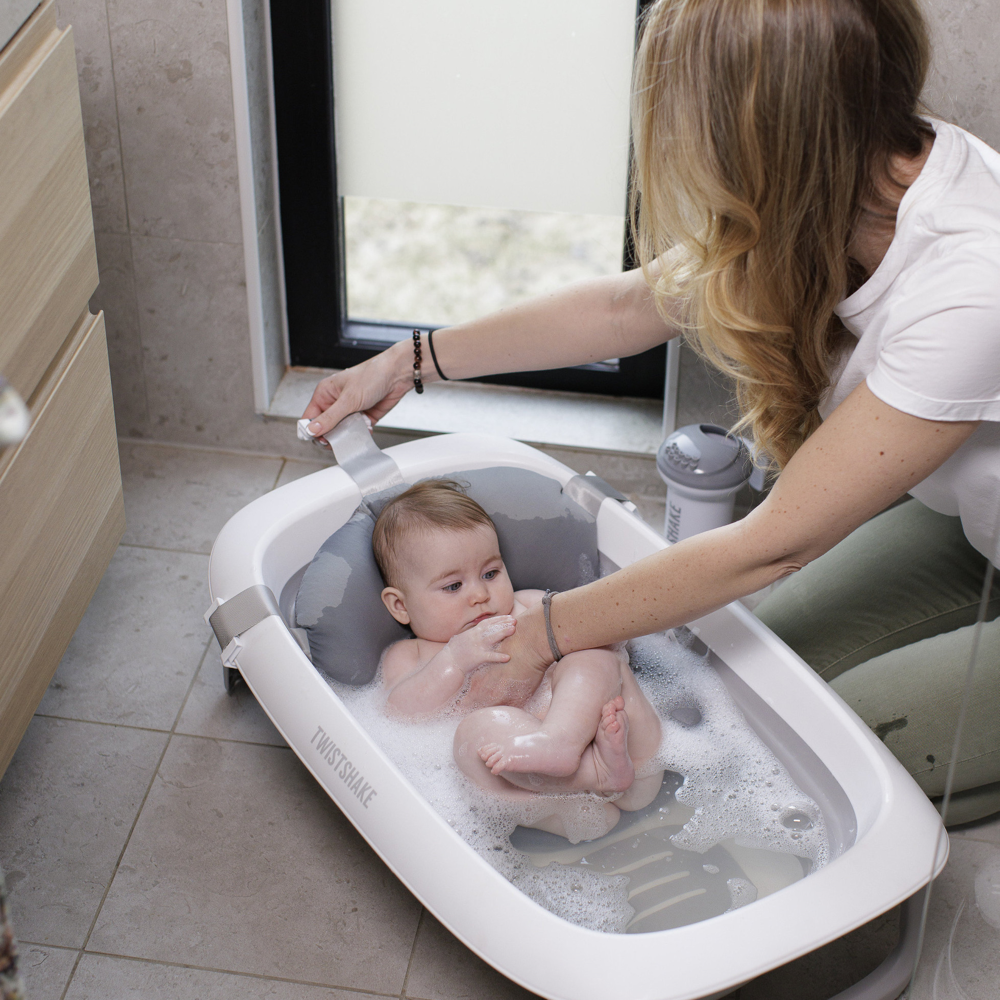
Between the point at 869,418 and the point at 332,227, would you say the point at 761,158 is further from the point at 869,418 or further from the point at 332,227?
the point at 332,227

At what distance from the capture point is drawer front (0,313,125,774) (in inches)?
47.1

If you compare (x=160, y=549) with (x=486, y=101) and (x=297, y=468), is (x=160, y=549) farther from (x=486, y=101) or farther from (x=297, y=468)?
(x=486, y=101)

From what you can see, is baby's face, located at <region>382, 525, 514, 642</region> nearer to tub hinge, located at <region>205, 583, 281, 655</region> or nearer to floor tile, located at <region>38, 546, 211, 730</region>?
tub hinge, located at <region>205, 583, 281, 655</region>

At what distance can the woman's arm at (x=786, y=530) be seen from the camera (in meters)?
0.99

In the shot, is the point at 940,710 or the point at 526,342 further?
the point at 526,342

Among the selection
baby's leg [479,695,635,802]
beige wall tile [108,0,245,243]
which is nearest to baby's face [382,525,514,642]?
baby's leg [479,695,635,802]

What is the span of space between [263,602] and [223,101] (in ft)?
2.89

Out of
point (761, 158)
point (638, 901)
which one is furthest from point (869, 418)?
point (638, 901)

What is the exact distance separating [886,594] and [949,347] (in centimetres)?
56

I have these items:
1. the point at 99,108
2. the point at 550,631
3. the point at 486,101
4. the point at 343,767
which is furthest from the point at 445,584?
the point at 99,108

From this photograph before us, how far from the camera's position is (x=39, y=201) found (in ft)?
3.81

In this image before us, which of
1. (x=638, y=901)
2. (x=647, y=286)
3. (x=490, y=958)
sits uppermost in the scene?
(x=647, y=286)

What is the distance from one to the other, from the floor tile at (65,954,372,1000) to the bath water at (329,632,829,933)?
0.82 feet

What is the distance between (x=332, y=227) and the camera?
76.5 inches
